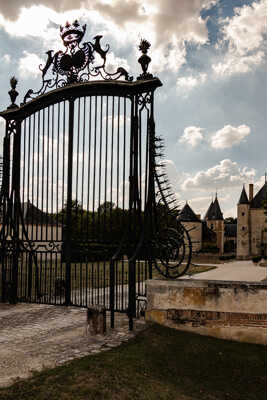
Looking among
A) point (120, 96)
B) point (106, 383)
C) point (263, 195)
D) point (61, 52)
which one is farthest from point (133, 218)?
point (263, 195)

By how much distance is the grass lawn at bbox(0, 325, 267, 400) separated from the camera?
3.12m

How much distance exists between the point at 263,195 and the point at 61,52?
39.6m

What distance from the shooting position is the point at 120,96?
6.22m

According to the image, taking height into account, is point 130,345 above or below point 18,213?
below

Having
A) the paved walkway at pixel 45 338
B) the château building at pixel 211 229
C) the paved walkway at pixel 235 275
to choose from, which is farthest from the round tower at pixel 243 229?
the paved walkway at pixel 45 338

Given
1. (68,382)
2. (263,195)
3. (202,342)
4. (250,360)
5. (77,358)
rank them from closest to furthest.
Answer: (68,382), (77,358), (250,360), (202,342), (263,195)

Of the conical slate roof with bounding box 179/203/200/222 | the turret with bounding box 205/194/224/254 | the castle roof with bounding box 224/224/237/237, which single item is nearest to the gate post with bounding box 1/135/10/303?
the conical slate roof with bounding box 179/203/200/222

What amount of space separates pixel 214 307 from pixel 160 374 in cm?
147

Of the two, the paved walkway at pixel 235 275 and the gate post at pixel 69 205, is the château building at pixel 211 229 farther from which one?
the gate post at pixel 69 205

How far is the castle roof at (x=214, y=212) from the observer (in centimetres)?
4997

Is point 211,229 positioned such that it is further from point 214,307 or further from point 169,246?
point 214,307

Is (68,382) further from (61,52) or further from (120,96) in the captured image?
(61,52)

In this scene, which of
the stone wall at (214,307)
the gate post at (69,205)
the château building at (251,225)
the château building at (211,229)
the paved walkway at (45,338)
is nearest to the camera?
the paved walkway at (45,338)

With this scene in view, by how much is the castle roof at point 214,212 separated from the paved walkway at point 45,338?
149ft
